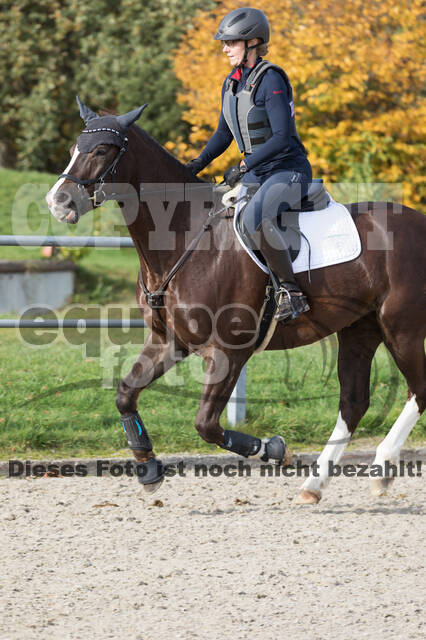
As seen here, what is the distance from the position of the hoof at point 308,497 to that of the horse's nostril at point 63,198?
7.88ft

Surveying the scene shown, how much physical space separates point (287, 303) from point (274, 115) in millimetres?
1094

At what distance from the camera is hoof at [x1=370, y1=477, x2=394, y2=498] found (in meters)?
5.95

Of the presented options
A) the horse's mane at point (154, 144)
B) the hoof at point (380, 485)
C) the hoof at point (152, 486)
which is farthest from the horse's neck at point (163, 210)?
the hoof at point (380, 485)

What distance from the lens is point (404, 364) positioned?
597cm

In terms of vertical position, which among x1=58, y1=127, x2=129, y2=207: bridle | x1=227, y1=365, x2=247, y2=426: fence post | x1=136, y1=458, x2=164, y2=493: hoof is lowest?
x1=136, y1=458, x2=164, y2=493: hoof

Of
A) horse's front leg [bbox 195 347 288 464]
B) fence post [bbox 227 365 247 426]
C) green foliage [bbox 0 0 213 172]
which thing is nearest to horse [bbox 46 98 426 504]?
horse's front leg [bbox 195 347 288 464]

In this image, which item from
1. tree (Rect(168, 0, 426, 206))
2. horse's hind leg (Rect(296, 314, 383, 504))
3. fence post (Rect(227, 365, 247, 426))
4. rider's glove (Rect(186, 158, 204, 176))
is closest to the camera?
rider's glove (Rect(186, 158, 204, 176))

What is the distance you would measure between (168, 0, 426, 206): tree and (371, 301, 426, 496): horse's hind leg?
9444mm

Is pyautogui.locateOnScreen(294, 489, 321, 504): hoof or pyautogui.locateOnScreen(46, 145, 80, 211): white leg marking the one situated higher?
pyautogui.locateOnScreen(46, 145, 80, 211): white leg marking

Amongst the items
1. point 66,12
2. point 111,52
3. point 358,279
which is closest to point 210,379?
point 358,279

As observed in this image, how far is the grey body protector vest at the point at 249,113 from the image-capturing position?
5.36 metres

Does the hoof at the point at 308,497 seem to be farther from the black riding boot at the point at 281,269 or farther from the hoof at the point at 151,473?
the black riding boot at the point at 281,269

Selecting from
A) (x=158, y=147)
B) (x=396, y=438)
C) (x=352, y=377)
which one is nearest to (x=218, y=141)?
(x=158, y=147)

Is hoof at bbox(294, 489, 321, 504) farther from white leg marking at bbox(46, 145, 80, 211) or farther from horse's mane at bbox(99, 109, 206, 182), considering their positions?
white leg marking at bbox(46, 145, 80, 211)
